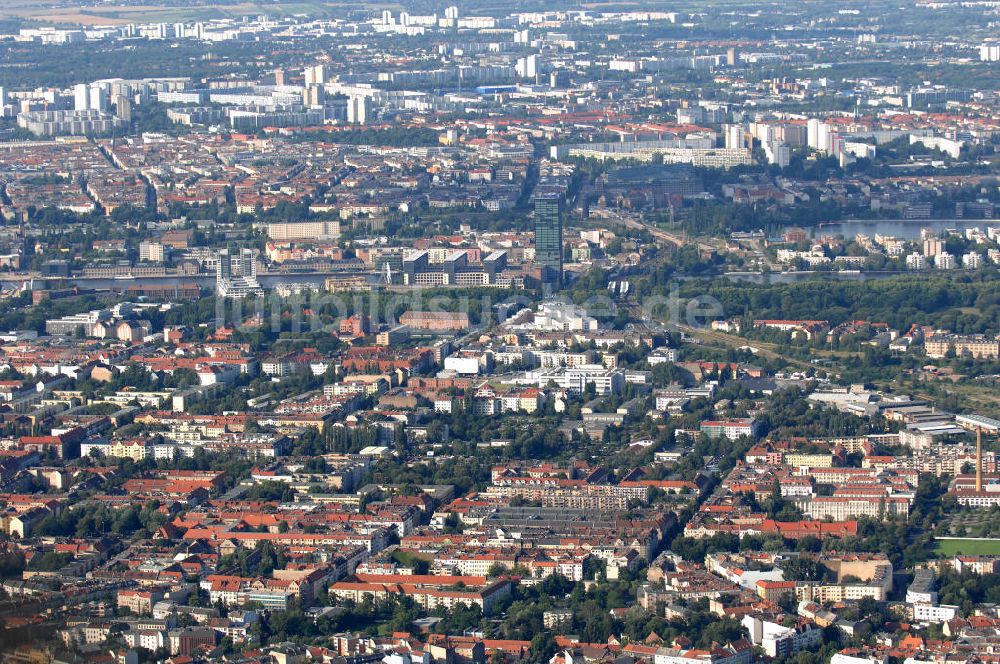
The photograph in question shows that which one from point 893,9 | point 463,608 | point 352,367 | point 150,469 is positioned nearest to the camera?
point 463,608

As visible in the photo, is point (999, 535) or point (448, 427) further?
point (448, 427)

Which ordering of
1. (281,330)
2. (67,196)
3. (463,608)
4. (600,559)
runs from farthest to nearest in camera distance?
(67,196) → (281,330) → (600,559) → (463,608)

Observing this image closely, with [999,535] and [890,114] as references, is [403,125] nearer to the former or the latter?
[890,114]

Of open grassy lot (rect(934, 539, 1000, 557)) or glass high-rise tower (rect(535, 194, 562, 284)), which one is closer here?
open grassy lot (rect(934, 539, 1000, 557))

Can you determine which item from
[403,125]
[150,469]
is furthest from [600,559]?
[403,125]

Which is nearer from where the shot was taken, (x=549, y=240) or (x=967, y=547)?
(x=967, y=547)

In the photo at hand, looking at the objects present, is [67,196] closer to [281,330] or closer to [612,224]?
[612,224]

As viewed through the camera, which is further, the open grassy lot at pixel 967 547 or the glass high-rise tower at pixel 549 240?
the glass high-rise tower at pixel 549 240

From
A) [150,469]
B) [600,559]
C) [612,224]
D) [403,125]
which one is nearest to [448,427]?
[150,469]
